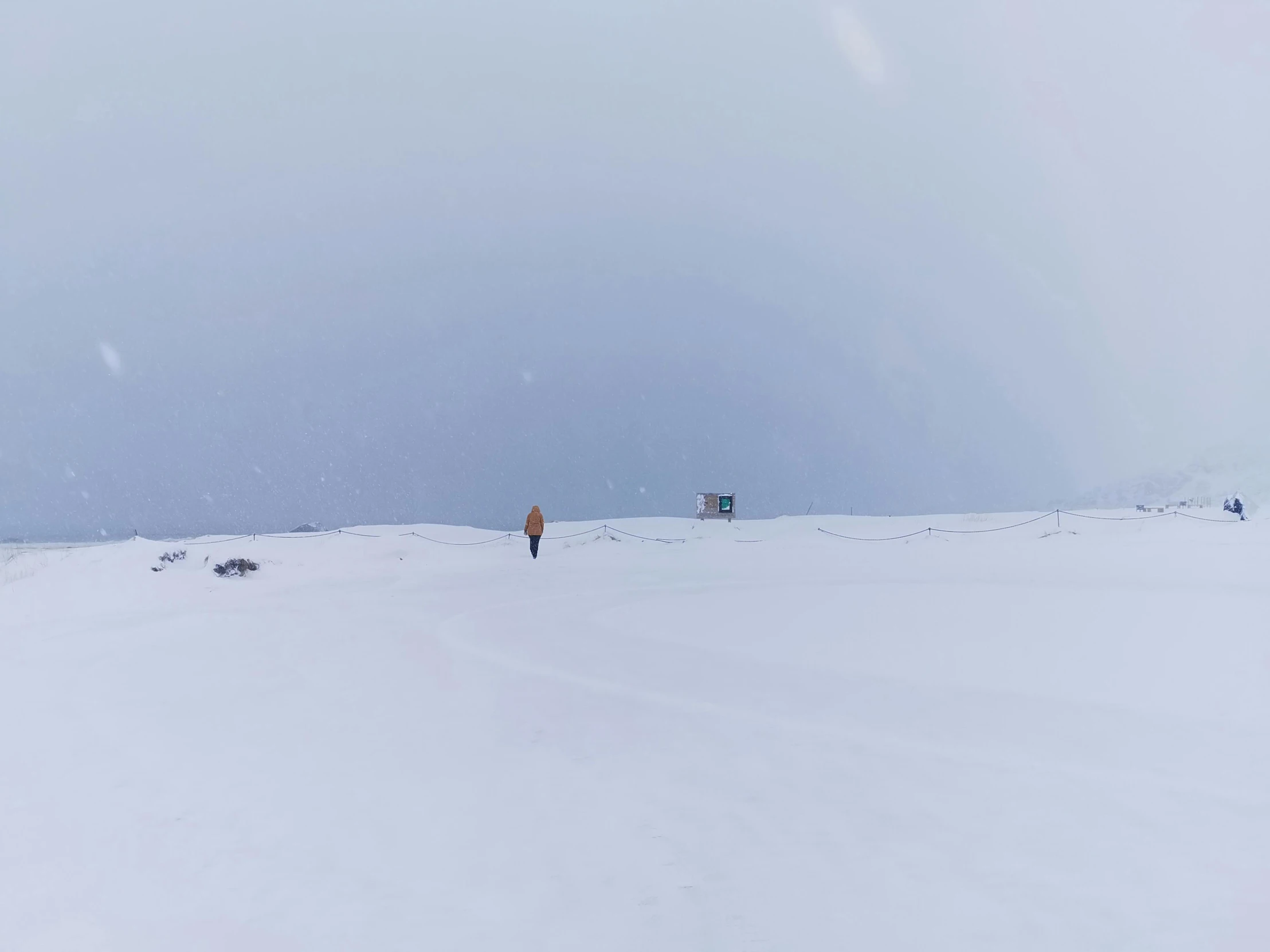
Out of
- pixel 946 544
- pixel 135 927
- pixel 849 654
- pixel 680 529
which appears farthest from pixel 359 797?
pixel 680 529

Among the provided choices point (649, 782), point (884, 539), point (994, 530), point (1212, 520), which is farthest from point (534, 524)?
point (1212, 520)

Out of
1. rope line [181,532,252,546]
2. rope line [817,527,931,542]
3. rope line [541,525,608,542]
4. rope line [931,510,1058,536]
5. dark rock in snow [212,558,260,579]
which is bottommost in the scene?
dark rock in snow [212,558,260,579]

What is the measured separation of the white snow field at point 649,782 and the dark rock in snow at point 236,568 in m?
9.40

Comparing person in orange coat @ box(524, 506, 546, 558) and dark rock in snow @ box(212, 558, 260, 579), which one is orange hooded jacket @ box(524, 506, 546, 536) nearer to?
person in orange coat @ box(524, 506, 546, 558)

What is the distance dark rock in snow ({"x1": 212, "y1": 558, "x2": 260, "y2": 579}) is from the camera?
20591 millimetres

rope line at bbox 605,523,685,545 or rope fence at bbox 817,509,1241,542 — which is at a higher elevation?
rope fence at bbox 817,509,1241,542

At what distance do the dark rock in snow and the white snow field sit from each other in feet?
30.9

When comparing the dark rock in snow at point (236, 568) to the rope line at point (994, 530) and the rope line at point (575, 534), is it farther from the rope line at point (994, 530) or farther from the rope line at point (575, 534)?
the rope line at point (994, 530)

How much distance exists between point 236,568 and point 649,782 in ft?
62.3

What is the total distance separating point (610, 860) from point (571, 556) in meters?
21.0

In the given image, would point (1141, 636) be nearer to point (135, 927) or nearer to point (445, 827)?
point (445, 827)

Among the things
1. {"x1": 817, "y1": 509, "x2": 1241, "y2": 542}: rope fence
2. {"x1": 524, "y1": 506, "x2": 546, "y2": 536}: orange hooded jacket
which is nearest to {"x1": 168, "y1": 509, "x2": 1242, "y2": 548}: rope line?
{"x1": 817, "y1": 509, "x2": 1241, "y2": 542}: rope fence

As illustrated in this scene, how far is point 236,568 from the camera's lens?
20922 millimetres

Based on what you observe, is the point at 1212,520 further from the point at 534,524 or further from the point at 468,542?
the point at 468,542
